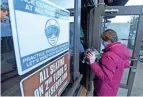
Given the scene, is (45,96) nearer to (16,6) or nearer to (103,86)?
(16,6)

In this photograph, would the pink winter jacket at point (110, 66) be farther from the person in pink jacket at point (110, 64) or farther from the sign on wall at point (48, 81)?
the sign on wall at point (48, 81)

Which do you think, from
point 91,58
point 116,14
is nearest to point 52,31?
point 91,58

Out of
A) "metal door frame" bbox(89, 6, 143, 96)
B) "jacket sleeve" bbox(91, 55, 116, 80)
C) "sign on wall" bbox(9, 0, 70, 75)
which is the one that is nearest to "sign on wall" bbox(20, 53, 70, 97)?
"sign on wall" bbox(9, 0, 70, 75)

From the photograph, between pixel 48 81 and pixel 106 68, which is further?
pixel 106 68

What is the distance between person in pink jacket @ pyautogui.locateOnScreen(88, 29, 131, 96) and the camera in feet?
5.03

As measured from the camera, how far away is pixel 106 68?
154 cm

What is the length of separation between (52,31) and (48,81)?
262mm

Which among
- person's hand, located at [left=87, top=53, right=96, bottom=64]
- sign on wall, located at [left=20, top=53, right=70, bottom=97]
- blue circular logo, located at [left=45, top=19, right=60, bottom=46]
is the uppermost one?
blue circular logo, located at [left=45, top=19, right=60, bottom=46]

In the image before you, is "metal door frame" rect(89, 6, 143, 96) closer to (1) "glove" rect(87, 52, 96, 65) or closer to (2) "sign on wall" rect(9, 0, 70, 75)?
(1) "glove" rect(87, 52, 96, 65)

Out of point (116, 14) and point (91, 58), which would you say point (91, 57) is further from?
point (116, 14)

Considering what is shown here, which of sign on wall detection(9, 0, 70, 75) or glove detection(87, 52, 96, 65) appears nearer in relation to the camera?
sign on wall detection(9, 0, 70, 75)

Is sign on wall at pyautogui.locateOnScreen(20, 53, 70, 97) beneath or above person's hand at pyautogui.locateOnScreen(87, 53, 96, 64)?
above

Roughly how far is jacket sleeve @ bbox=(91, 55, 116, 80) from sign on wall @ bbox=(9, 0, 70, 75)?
844 millimetres

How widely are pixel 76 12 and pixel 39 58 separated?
580 mm
